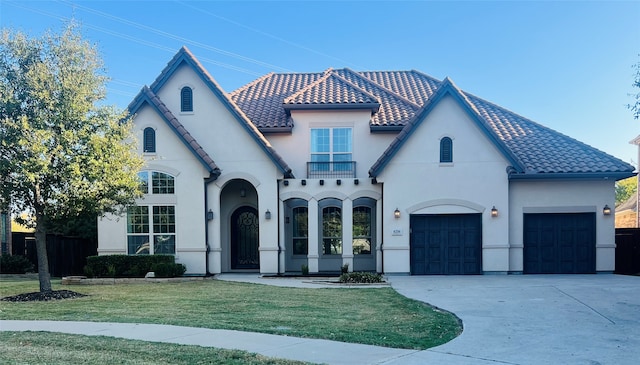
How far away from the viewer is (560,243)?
18.0 m

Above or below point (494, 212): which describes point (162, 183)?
above

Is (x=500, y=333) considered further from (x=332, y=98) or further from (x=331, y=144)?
(x=332, y=98)

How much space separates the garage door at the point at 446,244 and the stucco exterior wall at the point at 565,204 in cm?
140

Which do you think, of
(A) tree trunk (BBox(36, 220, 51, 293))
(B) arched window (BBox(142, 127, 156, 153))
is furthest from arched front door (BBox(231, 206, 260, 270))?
(A) tree trunk (BBox(36, 220, 51, 293))

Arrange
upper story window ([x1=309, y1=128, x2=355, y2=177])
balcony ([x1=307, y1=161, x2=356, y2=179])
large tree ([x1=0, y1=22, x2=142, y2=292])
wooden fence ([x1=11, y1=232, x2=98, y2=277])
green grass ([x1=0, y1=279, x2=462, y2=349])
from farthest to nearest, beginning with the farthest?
1. upper story window ([x1=309, y1=128, x2=355, y2=177])
2. balcony ([x1=307, y1=161, x2=356, y2=179])
3. wooden fence ([x1=11, y1=232, x2=98, y2=277])
4. large tree ([x1=0, y1=22, x2=142, y2=292])
5. green grass ([x1=0, y1=279, x2=462, y2=349])

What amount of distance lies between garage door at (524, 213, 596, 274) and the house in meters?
0.04

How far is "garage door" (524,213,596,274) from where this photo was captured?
17.9m

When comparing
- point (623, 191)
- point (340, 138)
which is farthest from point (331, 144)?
point (623, 191)

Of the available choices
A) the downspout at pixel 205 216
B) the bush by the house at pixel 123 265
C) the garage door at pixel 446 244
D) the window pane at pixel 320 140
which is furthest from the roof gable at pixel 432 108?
the bush by the house at pixel 123 265

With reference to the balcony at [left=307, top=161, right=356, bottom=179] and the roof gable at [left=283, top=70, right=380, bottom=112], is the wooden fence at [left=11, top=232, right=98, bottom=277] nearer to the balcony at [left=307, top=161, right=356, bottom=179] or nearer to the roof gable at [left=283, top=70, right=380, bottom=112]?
the balcony at [left=307, top=161, right=356, bottom=179]

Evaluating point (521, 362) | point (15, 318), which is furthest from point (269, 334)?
point (15, 318)

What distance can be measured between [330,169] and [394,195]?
3319mm

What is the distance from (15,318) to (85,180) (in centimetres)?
401

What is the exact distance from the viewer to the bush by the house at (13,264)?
811 inches
